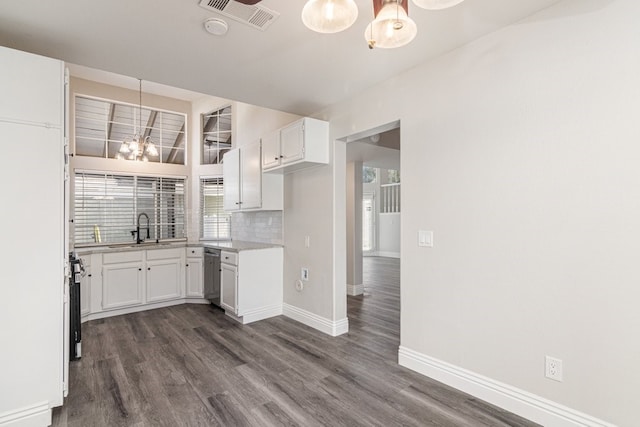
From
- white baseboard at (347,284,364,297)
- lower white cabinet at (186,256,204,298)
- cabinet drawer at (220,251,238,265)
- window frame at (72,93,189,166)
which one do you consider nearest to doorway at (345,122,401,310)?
white baseboard at (347,284,364,297)

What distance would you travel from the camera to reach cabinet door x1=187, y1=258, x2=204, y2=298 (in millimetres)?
4723

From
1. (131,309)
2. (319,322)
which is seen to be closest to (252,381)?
(319,322)

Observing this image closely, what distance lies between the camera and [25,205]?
6.42 feet

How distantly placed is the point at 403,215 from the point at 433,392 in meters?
1.36

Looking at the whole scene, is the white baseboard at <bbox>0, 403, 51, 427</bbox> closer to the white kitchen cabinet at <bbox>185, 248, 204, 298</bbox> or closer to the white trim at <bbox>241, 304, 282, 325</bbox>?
the white trim at <bbox>241, 304, 282, 325</bbox>

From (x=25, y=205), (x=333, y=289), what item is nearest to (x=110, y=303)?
(x=25, y=205)

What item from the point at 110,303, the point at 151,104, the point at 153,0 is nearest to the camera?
the point at 153,0

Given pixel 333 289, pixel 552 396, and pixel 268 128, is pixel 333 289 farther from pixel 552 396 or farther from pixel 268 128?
pixel 268 128

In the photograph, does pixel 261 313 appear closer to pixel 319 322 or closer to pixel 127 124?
pixel 319 322

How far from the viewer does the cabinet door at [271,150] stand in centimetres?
379

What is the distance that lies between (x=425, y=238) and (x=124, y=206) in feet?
15.0

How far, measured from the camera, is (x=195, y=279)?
4738 millimetres

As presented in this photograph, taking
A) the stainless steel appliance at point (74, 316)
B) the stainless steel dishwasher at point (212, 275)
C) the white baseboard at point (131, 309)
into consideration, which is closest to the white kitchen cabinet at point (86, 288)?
the white baseboard at point (131, 309)

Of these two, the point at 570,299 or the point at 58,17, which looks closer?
the point at 570,299
